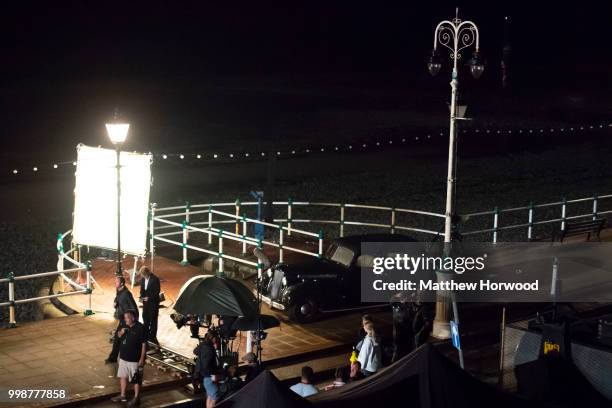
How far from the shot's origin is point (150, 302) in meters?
14.6

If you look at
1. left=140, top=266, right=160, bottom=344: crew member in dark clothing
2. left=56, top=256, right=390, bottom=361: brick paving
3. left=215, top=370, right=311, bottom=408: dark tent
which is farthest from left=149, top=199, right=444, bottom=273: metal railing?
left=215, top=370, right=311, bottom=408: dark tent

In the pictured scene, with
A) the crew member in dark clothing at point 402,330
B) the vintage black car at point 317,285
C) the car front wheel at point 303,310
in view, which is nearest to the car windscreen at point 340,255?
the vintage black car at point 317,285

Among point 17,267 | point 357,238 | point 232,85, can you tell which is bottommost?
point 17,267

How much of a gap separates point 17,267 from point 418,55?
88.4m

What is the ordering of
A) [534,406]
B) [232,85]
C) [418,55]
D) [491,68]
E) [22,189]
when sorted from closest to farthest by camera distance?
[534,406] → [22,189] → [232,85] → [491,68] → [418,55]

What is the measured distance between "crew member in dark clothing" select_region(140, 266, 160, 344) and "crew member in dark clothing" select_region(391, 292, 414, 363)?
3799 millimetres

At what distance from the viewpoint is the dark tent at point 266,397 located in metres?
7.81

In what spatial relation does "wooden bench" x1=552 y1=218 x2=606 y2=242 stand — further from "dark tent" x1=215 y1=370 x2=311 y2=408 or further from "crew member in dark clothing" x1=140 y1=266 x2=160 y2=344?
"dark tent" x1=215 y1=370 x2=311 y2=408

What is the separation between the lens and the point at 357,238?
17.6 metres

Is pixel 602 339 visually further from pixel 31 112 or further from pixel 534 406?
pixel 31 112

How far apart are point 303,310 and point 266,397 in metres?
8.38

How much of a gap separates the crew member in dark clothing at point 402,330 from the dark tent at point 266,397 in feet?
17.2

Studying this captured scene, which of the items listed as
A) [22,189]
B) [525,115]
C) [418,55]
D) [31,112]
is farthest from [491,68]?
[22,189]

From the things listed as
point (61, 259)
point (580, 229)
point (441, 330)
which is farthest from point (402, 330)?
point (580, 229)
